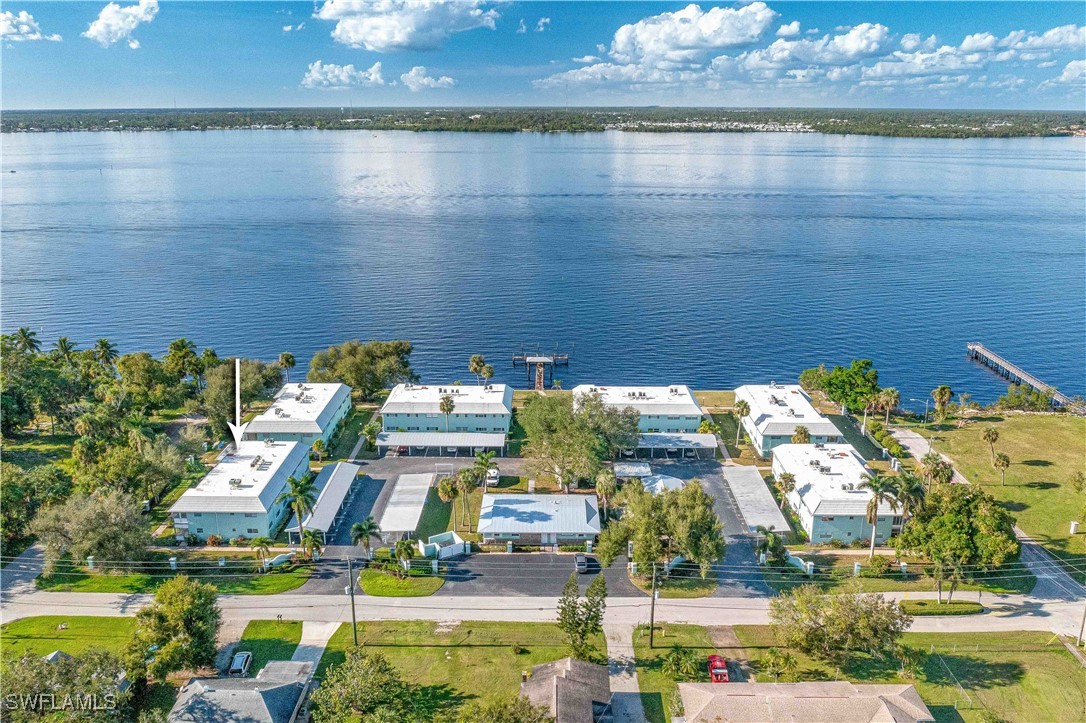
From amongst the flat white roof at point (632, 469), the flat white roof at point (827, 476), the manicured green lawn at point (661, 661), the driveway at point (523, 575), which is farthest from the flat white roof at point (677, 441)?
the manicured green lawn at point (661, 661)

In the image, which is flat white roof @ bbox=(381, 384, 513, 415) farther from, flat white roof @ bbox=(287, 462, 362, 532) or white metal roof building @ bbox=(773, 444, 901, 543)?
white metal roof building @ bbox=(773, 444, 901, 543)

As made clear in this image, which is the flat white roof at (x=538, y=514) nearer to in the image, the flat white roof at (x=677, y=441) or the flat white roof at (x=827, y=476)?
the flat white roof at (x=677, y=441)

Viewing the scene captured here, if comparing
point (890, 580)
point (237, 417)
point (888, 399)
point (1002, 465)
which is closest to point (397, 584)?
point (237, 417)

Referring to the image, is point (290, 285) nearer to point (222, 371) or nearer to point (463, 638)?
point (222, 371)

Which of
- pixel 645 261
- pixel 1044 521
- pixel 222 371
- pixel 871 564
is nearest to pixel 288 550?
pixel 222 371

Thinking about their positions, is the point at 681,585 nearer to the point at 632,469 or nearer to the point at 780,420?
the point at 632,469

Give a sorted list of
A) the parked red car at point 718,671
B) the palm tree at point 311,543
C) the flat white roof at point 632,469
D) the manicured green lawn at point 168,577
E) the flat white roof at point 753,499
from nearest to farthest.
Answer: the parked red car at point 718,671
the manicured green lawn at point 168,577
the palm tree at point 311,543
the flat white roof at point 753,499
the flat white roof at point 632,469
